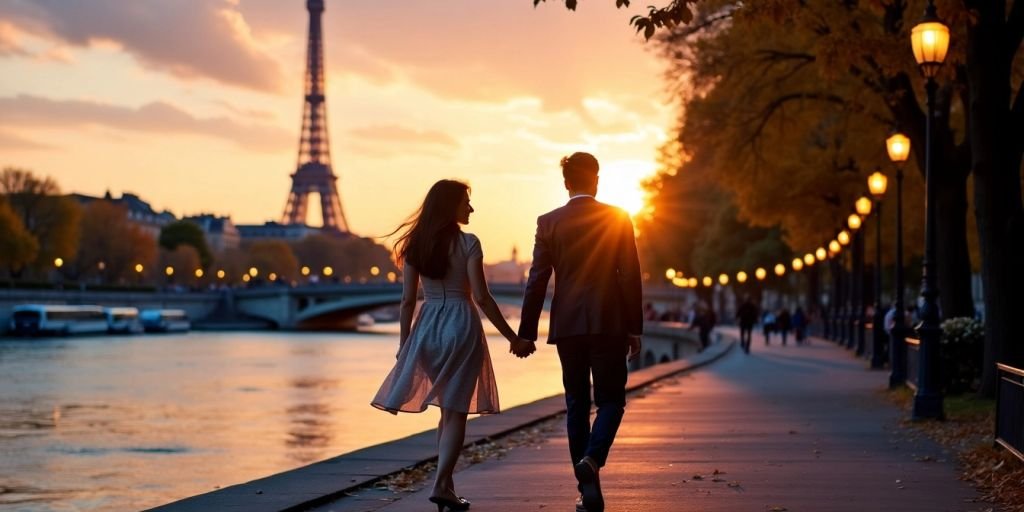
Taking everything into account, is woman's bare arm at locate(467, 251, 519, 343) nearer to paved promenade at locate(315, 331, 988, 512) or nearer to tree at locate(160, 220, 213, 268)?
paved promenade at locate(315, 331, 988, 512)

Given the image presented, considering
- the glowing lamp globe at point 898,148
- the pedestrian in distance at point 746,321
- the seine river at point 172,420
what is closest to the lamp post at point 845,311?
the pedestrian in distance at point 746,321

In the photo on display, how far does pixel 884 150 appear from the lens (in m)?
35.0

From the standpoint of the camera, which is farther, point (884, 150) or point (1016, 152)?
point (884, 150)

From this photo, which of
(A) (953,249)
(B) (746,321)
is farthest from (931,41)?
(B) (746,321)

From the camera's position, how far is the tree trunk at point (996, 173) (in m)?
16.9

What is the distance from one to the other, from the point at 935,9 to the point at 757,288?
67.9 meters

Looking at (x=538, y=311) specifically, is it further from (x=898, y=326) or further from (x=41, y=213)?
(x=41, y=213)

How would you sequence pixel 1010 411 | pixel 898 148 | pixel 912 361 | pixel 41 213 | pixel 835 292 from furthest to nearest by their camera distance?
pixel 41 213 < pixel 835 292 < pixel 898 148 < pixel 912 361 < pixel 1010 411

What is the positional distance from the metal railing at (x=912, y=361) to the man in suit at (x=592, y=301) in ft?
38.7

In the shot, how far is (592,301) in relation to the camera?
8555 millimetres

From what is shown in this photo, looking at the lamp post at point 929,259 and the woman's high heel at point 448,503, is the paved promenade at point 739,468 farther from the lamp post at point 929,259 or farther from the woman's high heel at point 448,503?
the lamp post at point 929,259

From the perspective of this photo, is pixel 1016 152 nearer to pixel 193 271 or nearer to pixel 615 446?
pixel 615 446

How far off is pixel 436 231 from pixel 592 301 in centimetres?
96

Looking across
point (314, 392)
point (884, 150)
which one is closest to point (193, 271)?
point (314, 392)
